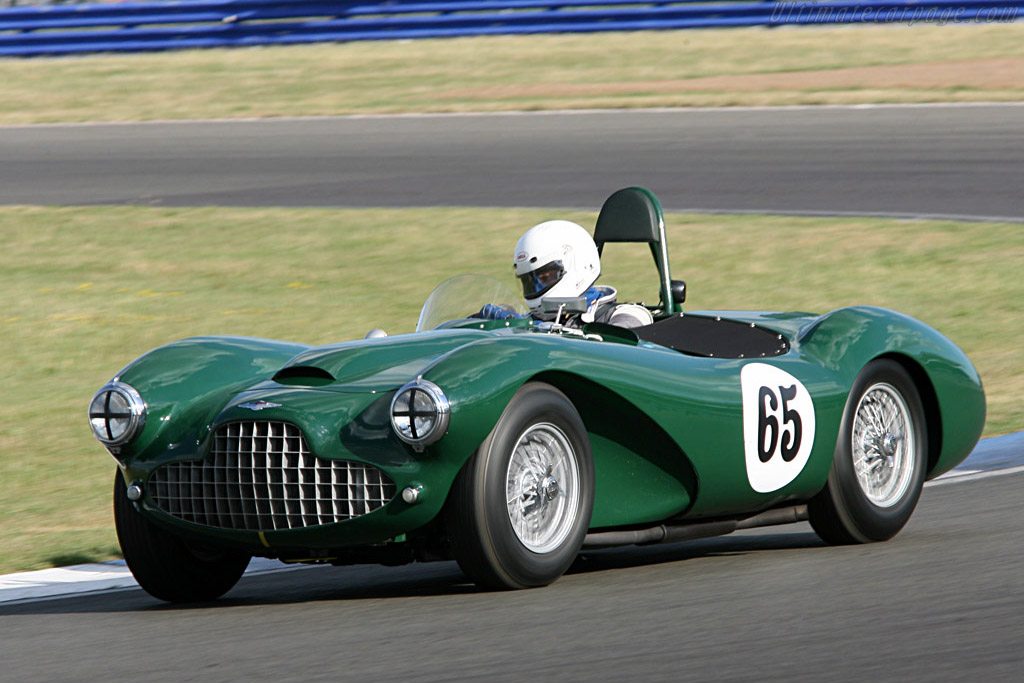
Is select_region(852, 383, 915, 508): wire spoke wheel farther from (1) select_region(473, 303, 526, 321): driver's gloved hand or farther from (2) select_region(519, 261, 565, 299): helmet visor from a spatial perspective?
(1) select_region(473, 303, 526, 321): driver's gloved hand

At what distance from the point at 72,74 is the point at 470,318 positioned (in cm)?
2418

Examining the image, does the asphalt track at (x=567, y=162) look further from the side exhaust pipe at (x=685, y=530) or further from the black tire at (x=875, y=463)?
the side exhaust pipe at (x=685, y=530)

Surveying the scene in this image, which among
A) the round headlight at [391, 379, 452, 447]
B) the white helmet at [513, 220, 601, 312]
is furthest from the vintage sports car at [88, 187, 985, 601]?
the white helmet at [513, 220, 601, 312]

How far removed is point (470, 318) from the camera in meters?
6.59

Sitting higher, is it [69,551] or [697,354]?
[697,354]

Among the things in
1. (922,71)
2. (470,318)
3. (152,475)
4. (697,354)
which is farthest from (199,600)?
(922,71)

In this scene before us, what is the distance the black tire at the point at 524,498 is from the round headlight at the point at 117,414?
118 cm

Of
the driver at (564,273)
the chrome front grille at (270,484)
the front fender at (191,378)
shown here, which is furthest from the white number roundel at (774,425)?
the front fender at (191,378)

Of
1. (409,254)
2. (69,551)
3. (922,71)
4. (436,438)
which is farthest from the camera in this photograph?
(922,71)

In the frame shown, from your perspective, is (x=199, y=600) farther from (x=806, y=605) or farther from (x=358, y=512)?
(x=806, y=605)

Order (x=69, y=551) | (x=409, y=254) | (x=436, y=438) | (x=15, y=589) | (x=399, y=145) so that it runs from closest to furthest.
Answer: (x=436, y=438) < (x=15, y=589) < (x=69, y=551) < (x=409, y=254) < (x=399, y=145)

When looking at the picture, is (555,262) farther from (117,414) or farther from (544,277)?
(117,414)

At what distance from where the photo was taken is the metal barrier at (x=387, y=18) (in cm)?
2727

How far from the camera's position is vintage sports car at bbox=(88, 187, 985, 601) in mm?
5367
